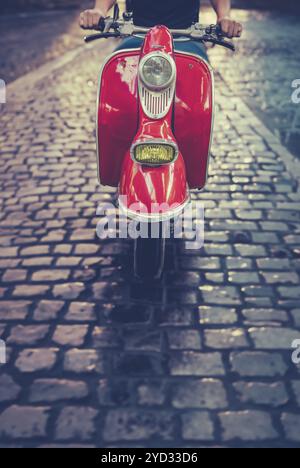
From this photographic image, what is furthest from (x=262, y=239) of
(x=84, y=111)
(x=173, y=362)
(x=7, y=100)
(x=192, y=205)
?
(x=7, y=100)

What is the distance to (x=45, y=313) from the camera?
3.00 meters

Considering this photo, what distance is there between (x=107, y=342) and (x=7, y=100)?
4945 millimetres

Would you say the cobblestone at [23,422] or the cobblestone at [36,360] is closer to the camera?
the cobblestone at [23,422]

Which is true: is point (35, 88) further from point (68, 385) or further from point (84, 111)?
point (68, 385)

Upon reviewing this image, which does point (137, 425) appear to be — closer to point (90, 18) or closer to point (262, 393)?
point (262, 393)

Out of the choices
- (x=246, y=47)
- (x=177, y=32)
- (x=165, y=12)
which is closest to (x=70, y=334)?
(x=177, y=32)

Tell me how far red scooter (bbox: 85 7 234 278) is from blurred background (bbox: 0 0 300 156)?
249 centimetres

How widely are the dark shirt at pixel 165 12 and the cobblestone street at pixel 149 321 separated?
5.06ft

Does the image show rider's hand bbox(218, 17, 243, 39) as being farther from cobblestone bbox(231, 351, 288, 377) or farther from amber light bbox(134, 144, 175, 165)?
cobblestone bbox(231, 351, 288, 377)

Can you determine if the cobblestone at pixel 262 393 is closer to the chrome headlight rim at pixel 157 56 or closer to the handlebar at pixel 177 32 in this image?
the chrome headlight rim at pixel 157 56

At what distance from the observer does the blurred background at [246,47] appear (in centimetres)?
647

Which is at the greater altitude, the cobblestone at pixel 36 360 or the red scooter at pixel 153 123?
the red scooter at pixel 153 123

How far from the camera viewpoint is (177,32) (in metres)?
2.87

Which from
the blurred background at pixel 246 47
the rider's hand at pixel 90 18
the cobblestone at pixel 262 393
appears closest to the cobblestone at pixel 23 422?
the cobblestone at pixel 262 393
